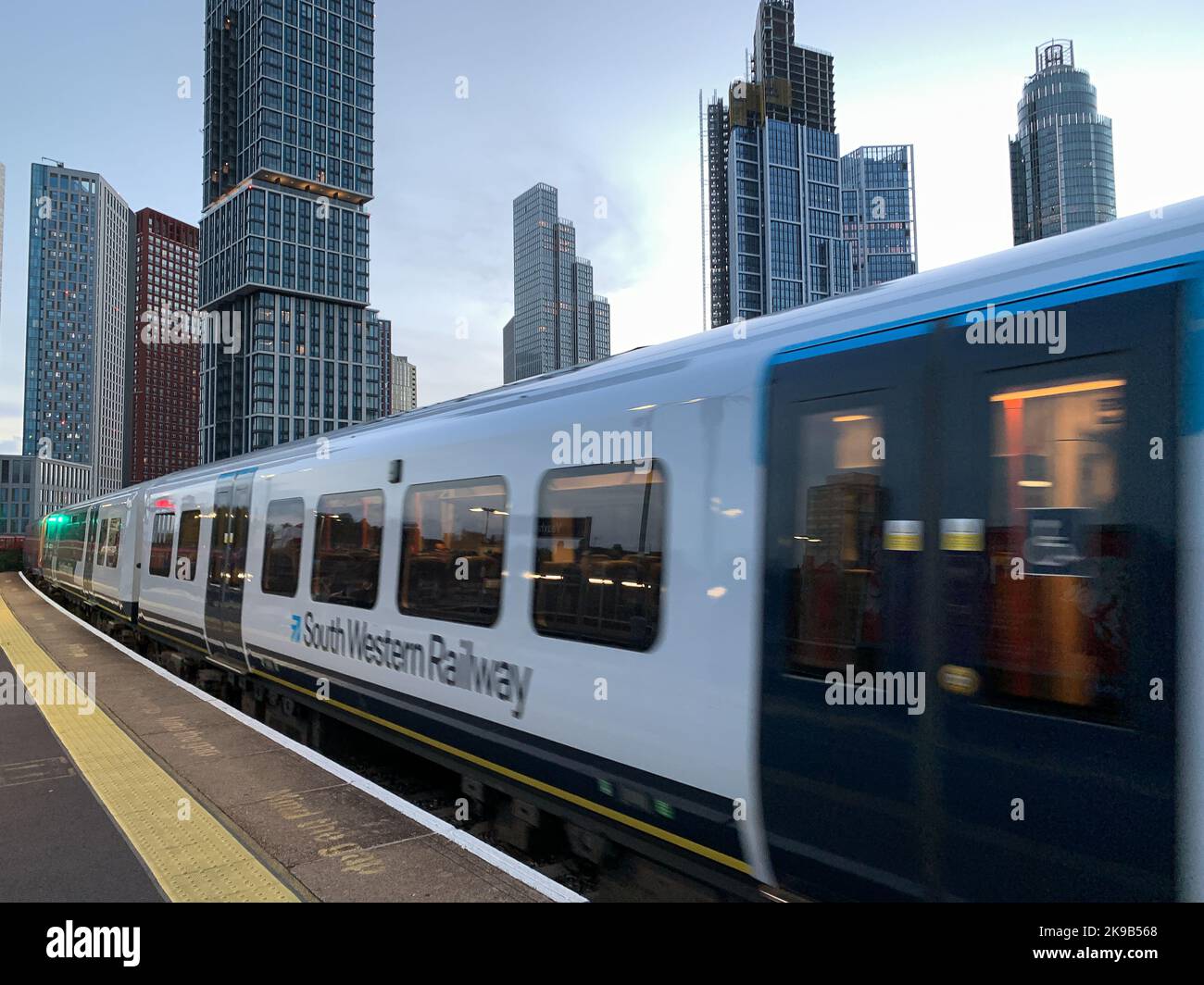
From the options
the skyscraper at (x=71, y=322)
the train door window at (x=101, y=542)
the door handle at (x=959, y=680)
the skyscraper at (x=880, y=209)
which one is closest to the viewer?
the door handle at (x=959, y=680)

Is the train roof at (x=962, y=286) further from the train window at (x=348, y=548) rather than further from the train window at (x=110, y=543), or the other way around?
the train window at (x=110, y=543)

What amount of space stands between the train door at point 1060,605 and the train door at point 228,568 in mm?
8138

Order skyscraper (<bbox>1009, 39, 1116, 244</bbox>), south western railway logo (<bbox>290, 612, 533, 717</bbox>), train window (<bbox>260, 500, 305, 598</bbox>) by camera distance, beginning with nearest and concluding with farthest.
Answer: south western railway logo (<bbox>290, 612, 533, 717</bbox>) → train window (<bbox>260, 500, 305, 598</bbox>) → skyscraper (<bbox>1009, 39, 1116, 244</bbox>)

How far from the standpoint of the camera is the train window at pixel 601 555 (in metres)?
3.85

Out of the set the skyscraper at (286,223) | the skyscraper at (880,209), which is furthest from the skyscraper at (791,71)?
the skyscraper at (286,223)

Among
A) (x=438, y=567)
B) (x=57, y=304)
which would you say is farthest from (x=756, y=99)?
(x=438, y=567)

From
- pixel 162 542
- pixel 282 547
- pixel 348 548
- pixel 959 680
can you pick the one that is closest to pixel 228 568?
pixel 282 547

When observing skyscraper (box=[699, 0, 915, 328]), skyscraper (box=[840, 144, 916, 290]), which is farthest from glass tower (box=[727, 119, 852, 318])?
skyscraper (box=[840, 144, 916, 290])

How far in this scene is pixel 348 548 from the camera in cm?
669

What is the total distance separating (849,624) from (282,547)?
6531mm

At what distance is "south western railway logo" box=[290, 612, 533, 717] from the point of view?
15.4 ft

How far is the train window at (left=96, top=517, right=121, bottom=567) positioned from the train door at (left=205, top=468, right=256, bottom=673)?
6436 millimetres

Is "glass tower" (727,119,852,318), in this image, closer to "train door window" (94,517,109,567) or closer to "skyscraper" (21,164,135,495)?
"train door window" (94,517,109,567)
